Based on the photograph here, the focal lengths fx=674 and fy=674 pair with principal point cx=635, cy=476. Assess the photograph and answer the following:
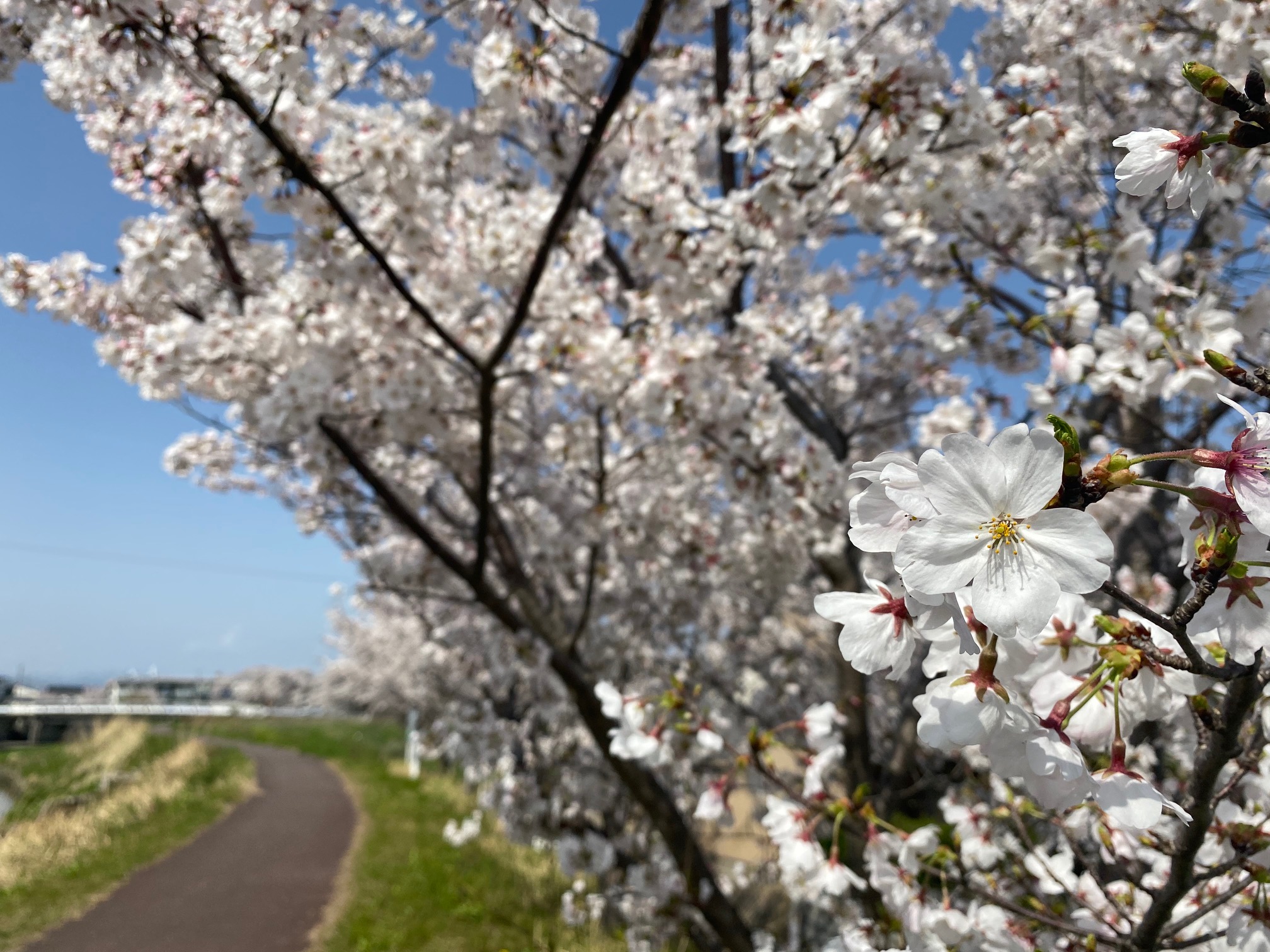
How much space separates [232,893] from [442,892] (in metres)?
2.32

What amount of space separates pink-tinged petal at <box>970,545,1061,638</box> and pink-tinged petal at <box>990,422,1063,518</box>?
0.06 m

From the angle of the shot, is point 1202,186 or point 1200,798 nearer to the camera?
point 1202,186

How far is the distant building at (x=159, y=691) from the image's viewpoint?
3039 cm

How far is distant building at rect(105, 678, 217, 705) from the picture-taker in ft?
99.7

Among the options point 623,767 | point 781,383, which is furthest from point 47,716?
point 781,383

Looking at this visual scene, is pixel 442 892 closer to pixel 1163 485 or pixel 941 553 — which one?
pixel 941 553

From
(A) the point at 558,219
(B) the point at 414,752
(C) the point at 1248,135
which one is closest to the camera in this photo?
(C) the point at 1248,135

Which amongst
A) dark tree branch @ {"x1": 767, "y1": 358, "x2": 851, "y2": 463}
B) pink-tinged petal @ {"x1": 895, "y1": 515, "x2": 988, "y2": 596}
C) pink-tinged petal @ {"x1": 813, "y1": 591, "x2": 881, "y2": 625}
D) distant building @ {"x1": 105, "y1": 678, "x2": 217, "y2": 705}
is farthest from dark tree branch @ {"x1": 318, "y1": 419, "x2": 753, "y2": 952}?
distant building @ {"x1": 105, "y1": 678, "x2": 217, "y2": 705}

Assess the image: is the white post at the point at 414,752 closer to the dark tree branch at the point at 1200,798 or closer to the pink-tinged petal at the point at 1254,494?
the dark tree branch at the point at 1200,798

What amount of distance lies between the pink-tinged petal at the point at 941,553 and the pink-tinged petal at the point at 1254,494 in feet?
0.93

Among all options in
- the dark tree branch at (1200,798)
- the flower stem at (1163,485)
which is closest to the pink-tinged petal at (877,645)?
the flower stem at (1163,485)

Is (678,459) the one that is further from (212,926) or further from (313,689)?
(313,689)

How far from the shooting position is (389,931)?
243 inches

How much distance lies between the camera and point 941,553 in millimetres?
794
